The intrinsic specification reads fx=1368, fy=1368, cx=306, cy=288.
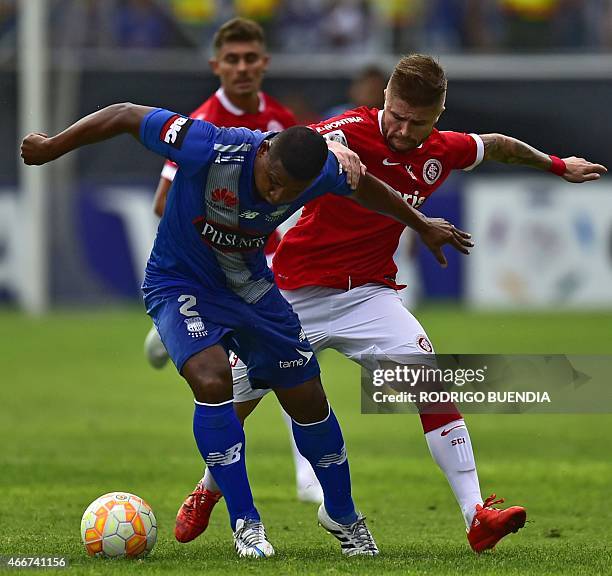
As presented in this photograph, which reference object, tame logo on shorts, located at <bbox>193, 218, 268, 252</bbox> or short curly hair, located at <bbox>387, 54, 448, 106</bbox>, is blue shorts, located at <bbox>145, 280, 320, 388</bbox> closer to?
tame logo on shorts, located at <bbox>193, 218, 268, 252</bbox>

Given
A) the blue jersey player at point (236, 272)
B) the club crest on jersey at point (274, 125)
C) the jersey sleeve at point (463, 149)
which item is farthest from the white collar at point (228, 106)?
the blue jersey player at point (236, 272)

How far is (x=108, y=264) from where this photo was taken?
68.9ft

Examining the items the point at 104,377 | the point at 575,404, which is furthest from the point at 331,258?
the point at 104,377

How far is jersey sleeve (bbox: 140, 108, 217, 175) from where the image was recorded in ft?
18.7

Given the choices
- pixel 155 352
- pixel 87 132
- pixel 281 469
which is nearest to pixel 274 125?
pixel 155 352

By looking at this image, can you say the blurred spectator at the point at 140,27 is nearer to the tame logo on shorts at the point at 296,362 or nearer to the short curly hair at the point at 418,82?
the short curly hair at the point at 418,82

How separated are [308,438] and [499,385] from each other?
1098 millimetres

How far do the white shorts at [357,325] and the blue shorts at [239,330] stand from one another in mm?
455

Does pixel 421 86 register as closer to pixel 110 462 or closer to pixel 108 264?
pixel 110 462

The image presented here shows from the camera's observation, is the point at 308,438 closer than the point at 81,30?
Yes

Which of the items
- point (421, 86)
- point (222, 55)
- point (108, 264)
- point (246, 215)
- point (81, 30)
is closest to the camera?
point (246, 215)

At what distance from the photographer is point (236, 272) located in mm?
6004

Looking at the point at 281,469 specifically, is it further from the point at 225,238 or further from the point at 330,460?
the point at 225,238

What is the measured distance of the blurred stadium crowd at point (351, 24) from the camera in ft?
74.1
